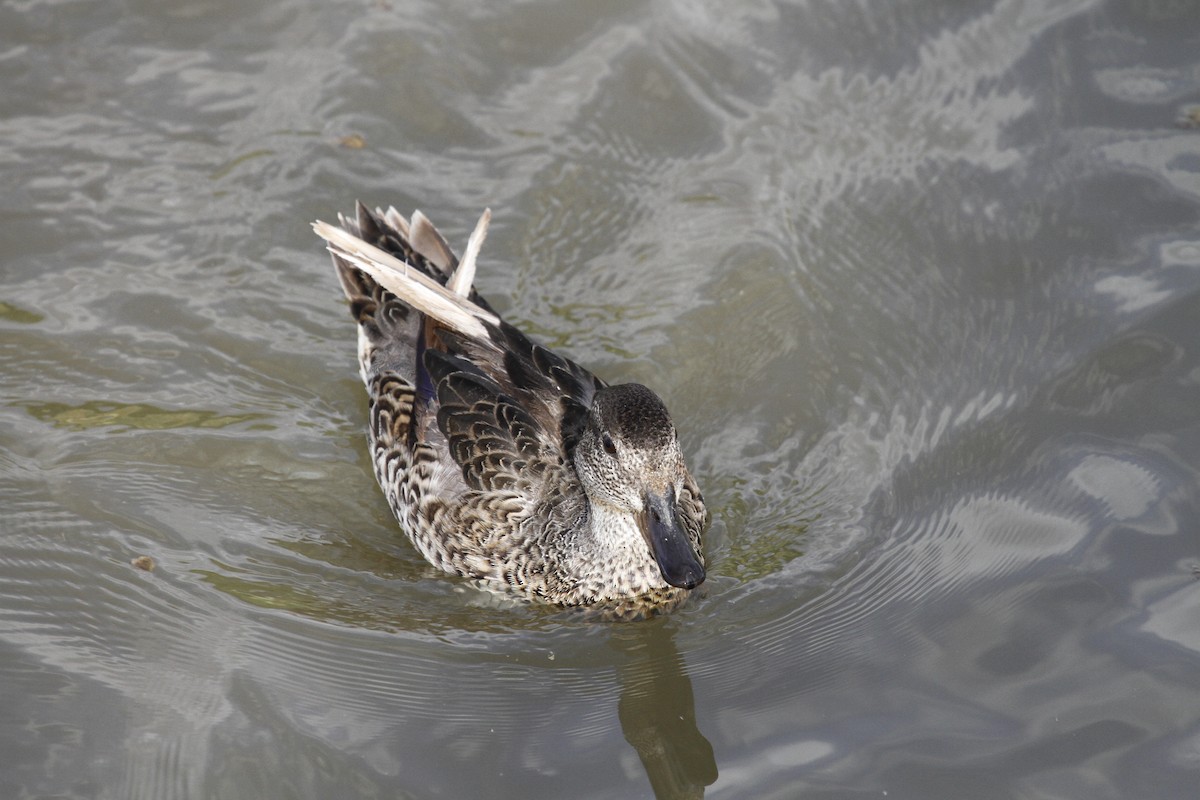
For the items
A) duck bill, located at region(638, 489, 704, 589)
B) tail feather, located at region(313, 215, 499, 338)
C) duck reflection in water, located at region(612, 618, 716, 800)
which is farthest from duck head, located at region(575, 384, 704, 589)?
tail feather, located at region(313, 215, 499, 338)

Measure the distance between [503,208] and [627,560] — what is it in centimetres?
320

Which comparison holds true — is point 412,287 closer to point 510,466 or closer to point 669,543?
point 510,466

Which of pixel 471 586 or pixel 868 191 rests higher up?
pixel 868 191

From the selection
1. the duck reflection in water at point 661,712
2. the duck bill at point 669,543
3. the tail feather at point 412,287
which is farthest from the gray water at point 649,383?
the tail feather at point 412,287

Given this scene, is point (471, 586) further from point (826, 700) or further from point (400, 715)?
point (826, 700)

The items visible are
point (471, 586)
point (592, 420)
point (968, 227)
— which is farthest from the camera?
point (968, 227)

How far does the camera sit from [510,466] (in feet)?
22.5

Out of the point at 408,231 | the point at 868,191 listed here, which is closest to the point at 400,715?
the point at 408,231

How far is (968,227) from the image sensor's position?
28.2 feet

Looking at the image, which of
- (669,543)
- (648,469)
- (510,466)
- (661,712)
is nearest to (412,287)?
(510,466)

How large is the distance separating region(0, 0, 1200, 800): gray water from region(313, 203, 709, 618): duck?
205 mm

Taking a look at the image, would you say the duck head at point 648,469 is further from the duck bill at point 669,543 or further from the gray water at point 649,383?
the gray water at point 649,383

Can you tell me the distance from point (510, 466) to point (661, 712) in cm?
148

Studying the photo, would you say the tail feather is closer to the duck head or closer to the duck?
the duck
